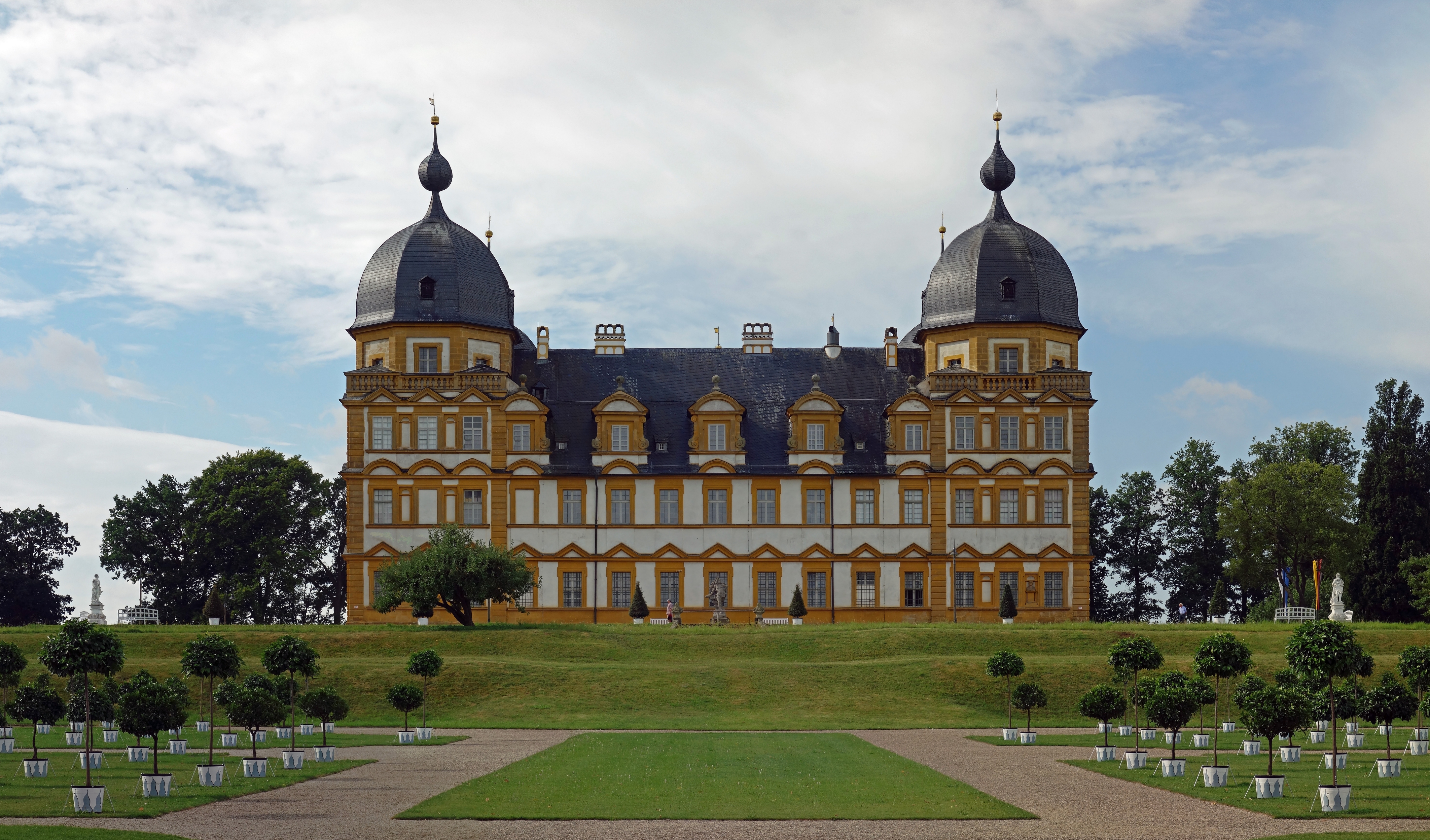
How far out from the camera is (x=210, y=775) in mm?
29312

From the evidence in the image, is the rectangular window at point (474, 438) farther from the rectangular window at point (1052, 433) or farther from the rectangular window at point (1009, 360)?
the rectangular window at point (1052, 433)

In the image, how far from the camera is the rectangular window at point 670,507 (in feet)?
241

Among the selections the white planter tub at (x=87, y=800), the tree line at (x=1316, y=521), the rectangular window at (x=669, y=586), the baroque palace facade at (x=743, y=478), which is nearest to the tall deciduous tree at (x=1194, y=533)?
the tree line at (x=1316, y=521)

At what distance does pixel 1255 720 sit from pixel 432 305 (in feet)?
174

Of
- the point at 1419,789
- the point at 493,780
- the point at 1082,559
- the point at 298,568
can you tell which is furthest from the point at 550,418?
the point at 1419,789

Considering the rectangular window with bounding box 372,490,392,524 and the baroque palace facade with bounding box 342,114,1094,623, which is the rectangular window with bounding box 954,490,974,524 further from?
the rectangular window with bounding box 372,490,392,524

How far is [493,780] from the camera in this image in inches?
1128

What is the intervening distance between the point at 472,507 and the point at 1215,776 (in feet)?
161

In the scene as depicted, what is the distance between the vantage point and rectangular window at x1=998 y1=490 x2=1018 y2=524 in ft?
238

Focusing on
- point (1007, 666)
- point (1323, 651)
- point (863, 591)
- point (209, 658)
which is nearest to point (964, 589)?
point (863, 591)

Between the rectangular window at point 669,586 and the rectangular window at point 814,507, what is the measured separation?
21.9ft

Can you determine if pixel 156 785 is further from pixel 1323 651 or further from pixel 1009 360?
pixel 1009 360

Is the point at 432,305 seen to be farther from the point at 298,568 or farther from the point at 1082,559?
the point at 1082,559

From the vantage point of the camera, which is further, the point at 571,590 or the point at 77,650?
the point at 571,590
